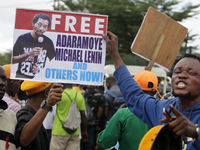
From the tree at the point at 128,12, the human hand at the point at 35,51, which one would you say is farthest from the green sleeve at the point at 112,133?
the tree at the point at 128,12

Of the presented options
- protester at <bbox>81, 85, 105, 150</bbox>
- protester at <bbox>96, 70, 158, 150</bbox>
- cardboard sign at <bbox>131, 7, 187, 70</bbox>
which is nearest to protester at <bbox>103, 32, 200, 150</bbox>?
cardboard sign at <bbox>131, 7, 187, 70</bbox>

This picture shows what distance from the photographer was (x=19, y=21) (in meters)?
2.53

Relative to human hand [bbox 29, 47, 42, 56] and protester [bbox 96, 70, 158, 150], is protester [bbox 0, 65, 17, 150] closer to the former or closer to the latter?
human hand [bbox 29, 47, 42, 56]

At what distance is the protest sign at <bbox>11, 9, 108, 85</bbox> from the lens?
249 cm

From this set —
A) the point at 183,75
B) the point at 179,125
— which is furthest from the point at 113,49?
the point at 179,125

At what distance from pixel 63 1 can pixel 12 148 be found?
2414 centimetres

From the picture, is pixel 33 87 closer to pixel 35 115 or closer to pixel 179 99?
pixel 35 115

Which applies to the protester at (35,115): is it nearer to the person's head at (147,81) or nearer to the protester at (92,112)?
the person's head at (147,81)

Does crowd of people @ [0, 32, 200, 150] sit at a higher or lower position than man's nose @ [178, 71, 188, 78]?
lower

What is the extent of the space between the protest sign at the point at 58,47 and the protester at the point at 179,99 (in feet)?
0.89

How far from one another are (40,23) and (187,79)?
1603mm

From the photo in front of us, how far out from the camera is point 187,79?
1936 millimetres

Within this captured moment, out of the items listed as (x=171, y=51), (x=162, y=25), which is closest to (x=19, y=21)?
(x=162, y=25)

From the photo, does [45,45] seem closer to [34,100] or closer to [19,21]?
[19,21]
